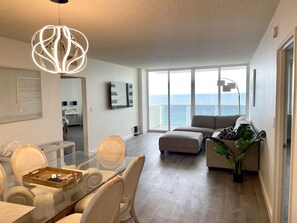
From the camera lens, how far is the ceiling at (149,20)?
90.4 inches

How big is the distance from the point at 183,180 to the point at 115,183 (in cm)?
258

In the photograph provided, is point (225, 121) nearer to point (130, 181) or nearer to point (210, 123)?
point (210, 123)

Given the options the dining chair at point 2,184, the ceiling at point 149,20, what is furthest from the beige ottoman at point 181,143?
the dining chair at point 2,184

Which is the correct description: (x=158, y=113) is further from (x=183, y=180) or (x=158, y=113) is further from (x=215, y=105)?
(x=183, y=180)

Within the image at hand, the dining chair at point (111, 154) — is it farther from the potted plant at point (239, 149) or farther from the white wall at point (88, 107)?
the potted plant at point (239, 149)

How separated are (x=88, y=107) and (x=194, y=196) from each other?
3.36 metres

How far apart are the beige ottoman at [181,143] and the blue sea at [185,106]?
2.61m

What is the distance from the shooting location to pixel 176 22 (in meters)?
2.87

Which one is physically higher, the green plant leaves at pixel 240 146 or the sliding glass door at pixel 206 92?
the sliding glass door at pixel 206 92

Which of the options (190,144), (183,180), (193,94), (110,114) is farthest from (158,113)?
(183,180)

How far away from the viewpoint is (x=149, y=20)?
9.15ft

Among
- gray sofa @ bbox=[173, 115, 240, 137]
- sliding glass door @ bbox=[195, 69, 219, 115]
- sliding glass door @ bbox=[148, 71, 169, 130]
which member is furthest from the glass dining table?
sliding glass door @ bbox=[148, 71, 169, 130]

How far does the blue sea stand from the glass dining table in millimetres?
5846

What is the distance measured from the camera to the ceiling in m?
2.29
